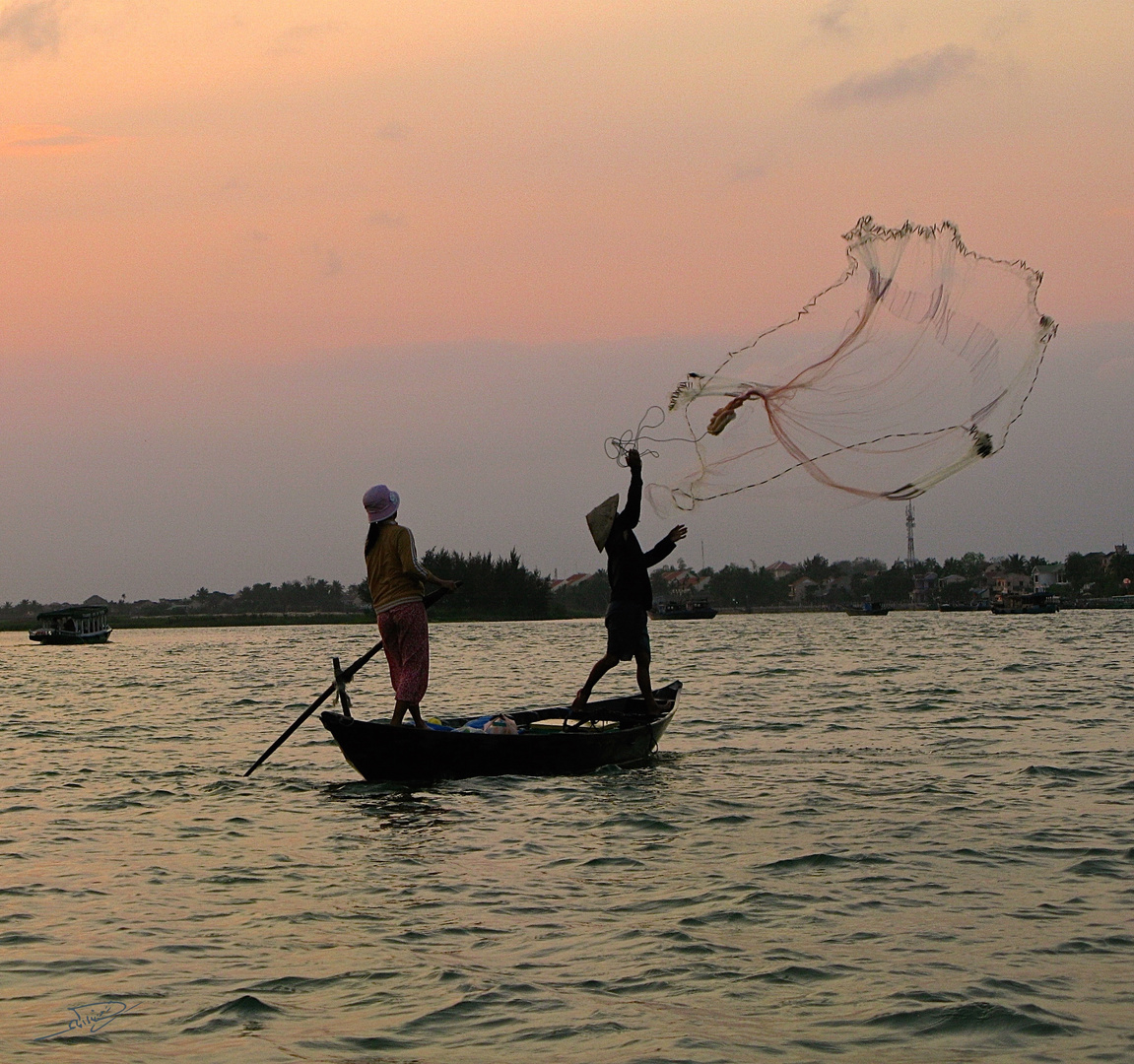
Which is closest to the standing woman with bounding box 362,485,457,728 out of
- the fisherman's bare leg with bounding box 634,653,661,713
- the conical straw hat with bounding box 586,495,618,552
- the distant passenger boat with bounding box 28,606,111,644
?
the conical straw hat with bounding box 586,495,618,552

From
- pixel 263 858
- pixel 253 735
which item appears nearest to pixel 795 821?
pixel 263 858

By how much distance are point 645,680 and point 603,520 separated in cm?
214

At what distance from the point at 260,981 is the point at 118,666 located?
44.7 m

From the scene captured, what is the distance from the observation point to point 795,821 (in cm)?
1073

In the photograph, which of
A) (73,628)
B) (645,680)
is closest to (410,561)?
(645,680)

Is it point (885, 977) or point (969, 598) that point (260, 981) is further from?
point (969, 598)

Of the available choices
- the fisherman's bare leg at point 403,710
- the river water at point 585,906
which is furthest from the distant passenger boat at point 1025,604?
the fisherman's bare leg at point 403,710

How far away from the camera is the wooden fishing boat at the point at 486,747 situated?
1262cm

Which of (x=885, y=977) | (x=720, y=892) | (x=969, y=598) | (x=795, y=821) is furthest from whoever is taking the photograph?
(x=969, y=598)

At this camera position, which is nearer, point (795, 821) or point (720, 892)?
point (720, 892)

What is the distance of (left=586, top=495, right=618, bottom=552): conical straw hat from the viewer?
13.9 meters

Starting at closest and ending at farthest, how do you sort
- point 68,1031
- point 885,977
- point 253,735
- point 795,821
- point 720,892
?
point 68,1031, point 885,977, point 720,892, point 795,821, point 253,735

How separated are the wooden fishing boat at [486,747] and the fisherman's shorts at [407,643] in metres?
0.39

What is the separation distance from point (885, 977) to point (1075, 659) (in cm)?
3797
